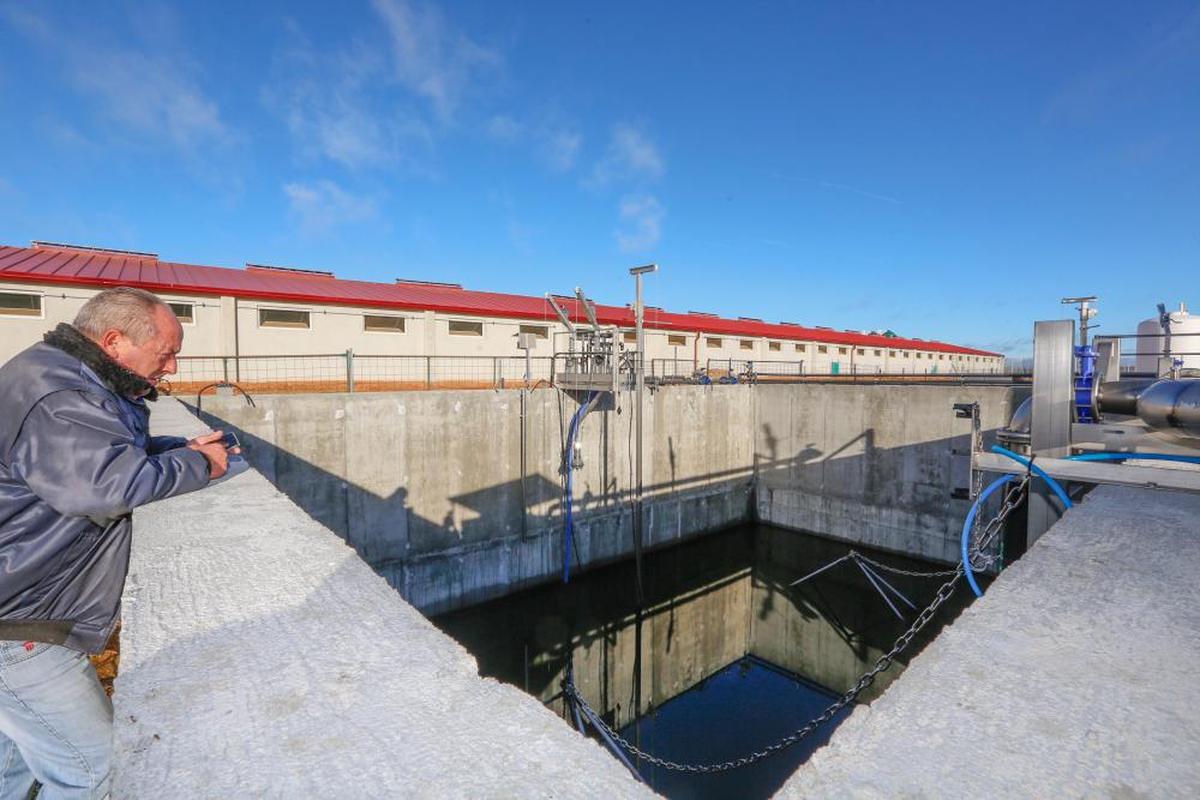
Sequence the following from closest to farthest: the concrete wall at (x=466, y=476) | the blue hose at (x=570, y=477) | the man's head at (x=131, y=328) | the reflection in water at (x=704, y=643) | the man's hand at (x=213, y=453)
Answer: the man's head at (x=131, y=328), the man's hand at (x=213, y=453), the reflection in water at (x=704, y=643), the concrete wall at (x=466, y=476), the blue hose at (x=570, y=477)

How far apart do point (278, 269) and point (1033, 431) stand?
23321 millimetres

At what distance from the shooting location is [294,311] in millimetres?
16656

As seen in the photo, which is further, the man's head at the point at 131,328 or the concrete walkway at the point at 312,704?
the man's head at the point at 131,328

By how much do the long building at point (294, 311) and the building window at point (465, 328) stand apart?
4cm

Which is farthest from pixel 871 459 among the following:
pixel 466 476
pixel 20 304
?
pixel 20 304

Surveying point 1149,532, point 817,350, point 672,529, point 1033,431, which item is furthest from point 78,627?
point 817,350

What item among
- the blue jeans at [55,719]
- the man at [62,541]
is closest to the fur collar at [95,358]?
the man at [62,541]

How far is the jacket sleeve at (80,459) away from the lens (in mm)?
1608

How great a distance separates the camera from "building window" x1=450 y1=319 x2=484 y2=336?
19.6 m

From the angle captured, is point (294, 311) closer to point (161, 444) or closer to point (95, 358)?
point (161, 444)

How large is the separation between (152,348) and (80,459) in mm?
523

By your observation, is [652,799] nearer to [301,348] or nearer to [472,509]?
[472,509]

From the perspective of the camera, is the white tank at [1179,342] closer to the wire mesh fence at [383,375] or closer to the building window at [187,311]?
the wire mesh fence at [383,375]

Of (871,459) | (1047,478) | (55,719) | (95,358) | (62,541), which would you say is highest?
(95,358)
